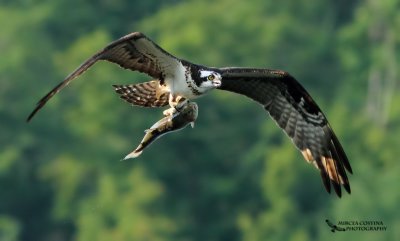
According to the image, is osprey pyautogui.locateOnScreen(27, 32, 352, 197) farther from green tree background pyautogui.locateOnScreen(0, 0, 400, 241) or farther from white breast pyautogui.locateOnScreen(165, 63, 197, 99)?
green tree background pyautogui.locateOnScreen(0, 0, 400, 241)

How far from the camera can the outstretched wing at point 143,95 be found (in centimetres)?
1886

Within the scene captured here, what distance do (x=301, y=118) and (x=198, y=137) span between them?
1296 inches

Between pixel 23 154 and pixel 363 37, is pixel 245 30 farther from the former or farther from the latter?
pixel 23 154

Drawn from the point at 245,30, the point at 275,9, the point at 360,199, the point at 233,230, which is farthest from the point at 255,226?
the point at 275,9

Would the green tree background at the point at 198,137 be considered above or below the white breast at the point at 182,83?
below

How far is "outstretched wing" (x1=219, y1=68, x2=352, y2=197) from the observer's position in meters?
20.5

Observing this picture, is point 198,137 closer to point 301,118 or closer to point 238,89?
point 301,118

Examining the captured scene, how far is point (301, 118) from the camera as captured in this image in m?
20.9

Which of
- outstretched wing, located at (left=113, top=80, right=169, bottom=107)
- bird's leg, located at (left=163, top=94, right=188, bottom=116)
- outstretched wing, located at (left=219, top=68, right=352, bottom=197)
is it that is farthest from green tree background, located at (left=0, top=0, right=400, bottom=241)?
bird's leg, located at (left=163, top=94, right=188, bottom=116)

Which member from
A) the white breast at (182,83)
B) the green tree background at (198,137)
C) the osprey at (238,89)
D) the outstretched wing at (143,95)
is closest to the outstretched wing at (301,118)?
the osprey at (238,89)

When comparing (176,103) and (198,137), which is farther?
(198,137)

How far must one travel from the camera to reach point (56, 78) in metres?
57.2

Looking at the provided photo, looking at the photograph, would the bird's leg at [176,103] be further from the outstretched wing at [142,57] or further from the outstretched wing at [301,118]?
the outstretched wing at [301,118]

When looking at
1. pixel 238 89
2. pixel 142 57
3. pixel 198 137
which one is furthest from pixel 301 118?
pixel 198 137
